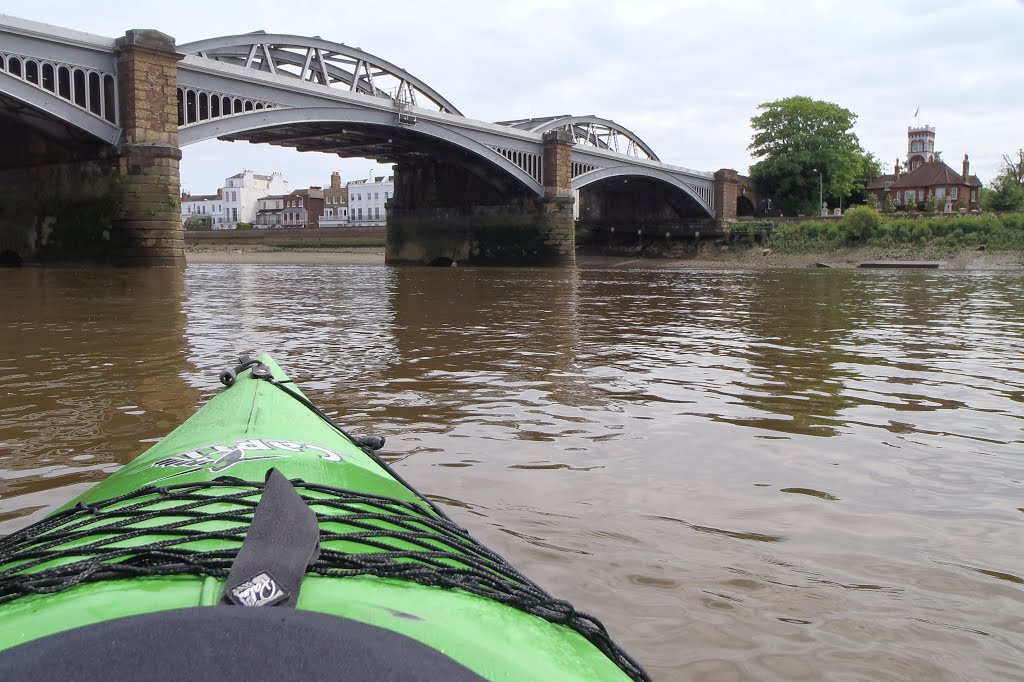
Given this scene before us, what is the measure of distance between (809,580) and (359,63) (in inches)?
1212

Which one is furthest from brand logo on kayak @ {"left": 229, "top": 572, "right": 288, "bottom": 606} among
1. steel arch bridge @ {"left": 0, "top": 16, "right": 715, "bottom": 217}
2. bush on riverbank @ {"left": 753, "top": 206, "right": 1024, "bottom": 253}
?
bush on riverbank @ {"left": 753, "top": 206, "right": 1024, "bottom": 253}

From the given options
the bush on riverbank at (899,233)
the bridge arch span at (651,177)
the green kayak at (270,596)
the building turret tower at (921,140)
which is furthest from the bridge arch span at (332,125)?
the building turret tower at (921,140)

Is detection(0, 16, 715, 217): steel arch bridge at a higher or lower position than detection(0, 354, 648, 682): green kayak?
higher

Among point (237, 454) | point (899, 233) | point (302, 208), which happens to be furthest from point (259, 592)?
point (302, 208)

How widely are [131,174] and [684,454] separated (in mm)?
21342

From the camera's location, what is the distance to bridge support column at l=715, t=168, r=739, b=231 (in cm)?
5172

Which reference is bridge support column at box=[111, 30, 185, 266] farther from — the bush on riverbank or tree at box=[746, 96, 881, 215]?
tree at box=[746, 96, 881, 215]

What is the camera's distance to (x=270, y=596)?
106 cm

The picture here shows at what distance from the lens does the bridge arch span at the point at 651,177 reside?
131ft

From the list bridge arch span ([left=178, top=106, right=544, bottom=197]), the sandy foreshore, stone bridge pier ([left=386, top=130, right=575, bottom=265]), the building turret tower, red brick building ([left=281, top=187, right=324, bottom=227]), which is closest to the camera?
bridge arch span ([left=178, top=106, right=544, bottom=197])

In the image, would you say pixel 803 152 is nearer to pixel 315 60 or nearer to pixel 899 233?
pixel 899 233

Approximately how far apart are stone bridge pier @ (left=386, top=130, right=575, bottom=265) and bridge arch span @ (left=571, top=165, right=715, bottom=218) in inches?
50.0

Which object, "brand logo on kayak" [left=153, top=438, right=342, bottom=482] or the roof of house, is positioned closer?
"brand logo on kayak" [left=153, top=438, right=342, bottom=482]

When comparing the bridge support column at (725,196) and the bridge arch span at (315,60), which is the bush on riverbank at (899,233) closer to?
the bridge support column at (725,196)
